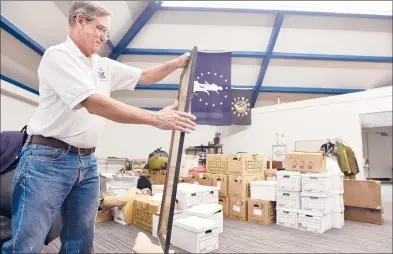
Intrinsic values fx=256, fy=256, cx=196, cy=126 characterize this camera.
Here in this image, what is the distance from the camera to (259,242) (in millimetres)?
2117

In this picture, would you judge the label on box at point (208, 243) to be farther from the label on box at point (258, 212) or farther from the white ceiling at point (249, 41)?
the white ceiling at point (249, 41)

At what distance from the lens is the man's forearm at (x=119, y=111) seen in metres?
0.64

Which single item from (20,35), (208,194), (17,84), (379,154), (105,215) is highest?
(20,35)

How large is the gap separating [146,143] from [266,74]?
2.69m

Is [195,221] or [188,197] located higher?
[188,197]

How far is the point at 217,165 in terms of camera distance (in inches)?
114

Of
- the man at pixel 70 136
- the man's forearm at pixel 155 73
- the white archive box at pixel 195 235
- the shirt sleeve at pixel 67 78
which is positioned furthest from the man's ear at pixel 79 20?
the white archive box at pixel 195 235

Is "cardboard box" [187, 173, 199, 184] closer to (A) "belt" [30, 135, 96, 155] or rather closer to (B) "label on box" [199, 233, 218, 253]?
(B) "label on box" [199, 233, 218, 253]

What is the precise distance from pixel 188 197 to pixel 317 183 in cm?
133

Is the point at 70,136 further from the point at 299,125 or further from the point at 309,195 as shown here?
the point at 309,195

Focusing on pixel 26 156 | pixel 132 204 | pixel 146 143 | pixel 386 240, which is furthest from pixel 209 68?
pixel 386 240

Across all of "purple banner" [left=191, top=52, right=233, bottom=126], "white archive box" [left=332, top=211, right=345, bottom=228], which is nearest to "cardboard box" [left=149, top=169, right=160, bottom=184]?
"white archive box" [left=332, top=211, right=345, bottom=228]

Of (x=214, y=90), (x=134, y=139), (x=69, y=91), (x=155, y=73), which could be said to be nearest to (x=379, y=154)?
(x=134, y=139)

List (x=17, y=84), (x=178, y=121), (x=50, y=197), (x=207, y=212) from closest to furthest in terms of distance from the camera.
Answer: (x=178, y=121) < (x=50, y=197) < (x=207, y=212) < (x=17, y=84)
